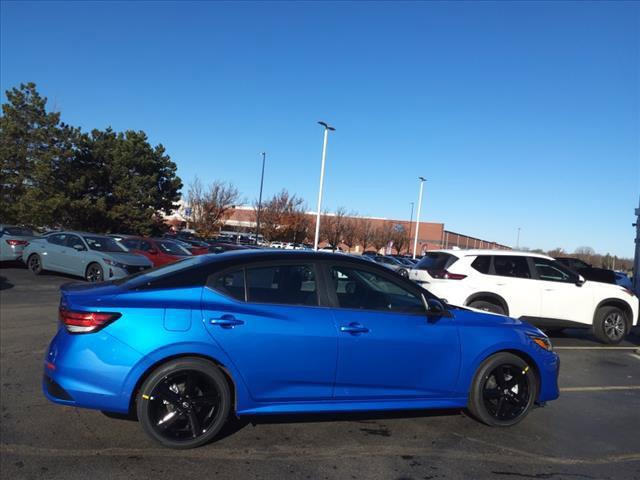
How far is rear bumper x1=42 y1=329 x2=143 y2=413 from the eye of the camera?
3660 mm

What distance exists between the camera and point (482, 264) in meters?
9.23

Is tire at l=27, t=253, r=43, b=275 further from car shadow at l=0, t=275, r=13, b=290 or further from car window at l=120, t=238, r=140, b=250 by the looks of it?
car window at l=120, t=238, r=140, b=250

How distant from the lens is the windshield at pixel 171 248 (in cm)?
1714

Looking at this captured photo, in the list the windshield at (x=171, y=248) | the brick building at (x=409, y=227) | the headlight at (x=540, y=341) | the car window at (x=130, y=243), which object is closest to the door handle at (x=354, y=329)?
the headlight at (x=540, y=341)

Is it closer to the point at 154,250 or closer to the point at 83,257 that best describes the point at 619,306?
the point at 154,250

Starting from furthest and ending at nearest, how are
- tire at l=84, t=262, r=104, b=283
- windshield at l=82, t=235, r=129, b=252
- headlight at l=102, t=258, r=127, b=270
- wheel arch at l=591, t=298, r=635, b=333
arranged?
windshield at l=82, t=235, r=129, b=252 → tire at l=84, t=262, r=104, b=283 → headlight at l=102, t=258, r=127, b=270 → wheel arch at l=591, t=298, r=635, b=333

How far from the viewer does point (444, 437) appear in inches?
170

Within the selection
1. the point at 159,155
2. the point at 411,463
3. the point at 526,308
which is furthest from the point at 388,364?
the point at 159,155

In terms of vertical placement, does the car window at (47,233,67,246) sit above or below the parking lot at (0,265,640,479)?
above

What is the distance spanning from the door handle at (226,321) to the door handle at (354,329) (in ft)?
2.69

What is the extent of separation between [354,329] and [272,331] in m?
0.67

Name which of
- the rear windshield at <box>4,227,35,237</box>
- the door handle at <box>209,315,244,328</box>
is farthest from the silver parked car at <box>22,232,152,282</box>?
the door handle at <box>209,315,244,328</box>

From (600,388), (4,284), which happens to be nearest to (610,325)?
(600,388)

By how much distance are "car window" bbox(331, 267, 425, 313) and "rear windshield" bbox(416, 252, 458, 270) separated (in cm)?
505
